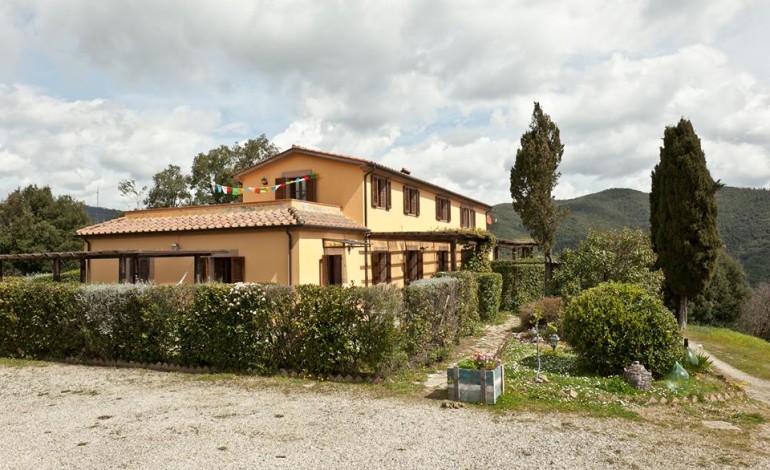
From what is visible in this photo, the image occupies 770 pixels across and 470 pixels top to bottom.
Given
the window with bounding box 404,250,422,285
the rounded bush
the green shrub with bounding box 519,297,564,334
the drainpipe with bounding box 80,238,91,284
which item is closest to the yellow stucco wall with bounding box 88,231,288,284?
the drainpipe with bounding box 80,238,91,284

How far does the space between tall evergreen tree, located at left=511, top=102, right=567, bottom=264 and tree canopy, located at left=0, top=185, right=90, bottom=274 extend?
4239 cm

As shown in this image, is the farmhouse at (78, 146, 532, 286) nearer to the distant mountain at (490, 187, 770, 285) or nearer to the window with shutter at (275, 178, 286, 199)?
the window with shutter at (275, 178, 286, 199)

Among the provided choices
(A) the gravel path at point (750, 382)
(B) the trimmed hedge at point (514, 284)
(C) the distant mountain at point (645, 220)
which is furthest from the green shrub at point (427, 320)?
(C) the distant mountain at point (645, 220)

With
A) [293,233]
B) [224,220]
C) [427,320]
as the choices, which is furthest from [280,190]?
[427,320]

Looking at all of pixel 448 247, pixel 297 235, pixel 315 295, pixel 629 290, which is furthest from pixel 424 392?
pixel 448 247

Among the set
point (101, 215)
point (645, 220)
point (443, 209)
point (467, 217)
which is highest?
point (101, 215)

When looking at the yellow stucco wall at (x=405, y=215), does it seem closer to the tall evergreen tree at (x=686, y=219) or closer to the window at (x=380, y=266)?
the window at (x=380, y=266)

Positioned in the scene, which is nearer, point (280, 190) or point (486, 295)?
point (486, 295)

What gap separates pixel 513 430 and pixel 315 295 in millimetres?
4453

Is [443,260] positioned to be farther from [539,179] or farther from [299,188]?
[299,188]

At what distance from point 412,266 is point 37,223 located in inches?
1695

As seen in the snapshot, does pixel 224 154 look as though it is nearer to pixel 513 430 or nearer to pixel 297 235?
pixel 297 235

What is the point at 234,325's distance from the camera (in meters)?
9.77

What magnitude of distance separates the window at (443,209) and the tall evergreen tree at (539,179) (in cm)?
386
